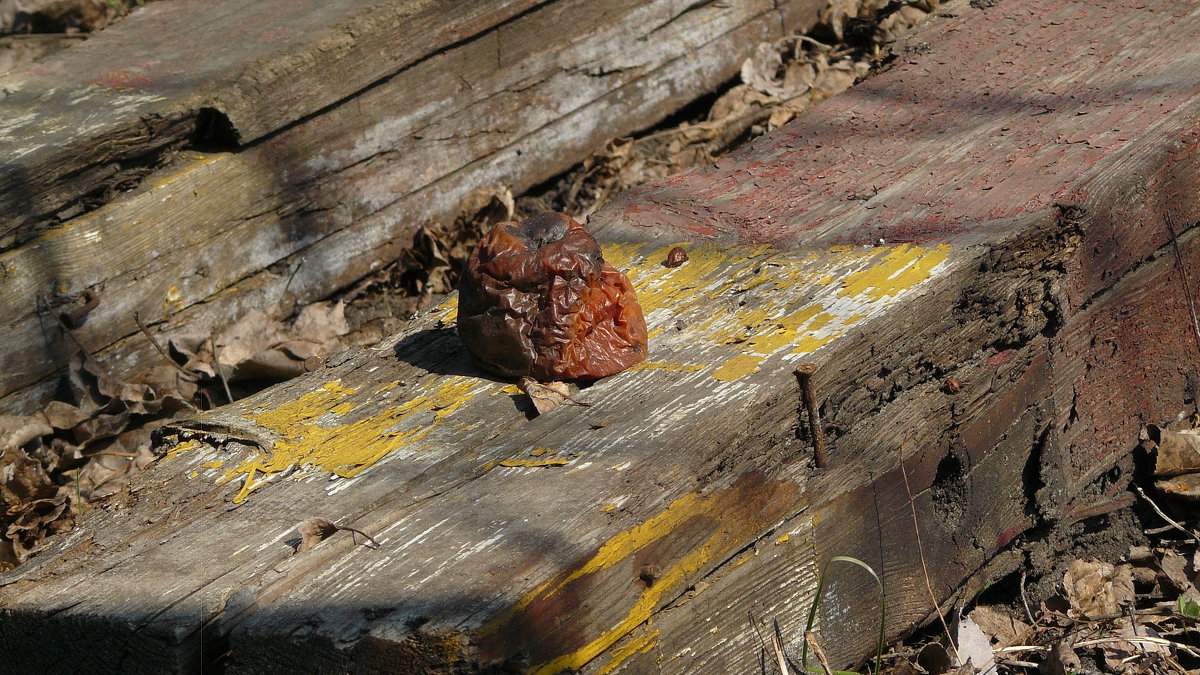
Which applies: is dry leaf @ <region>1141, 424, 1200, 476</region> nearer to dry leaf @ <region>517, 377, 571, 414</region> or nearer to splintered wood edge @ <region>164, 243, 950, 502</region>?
splintered wood edge @ <region>164, 243, 950, 502</region>

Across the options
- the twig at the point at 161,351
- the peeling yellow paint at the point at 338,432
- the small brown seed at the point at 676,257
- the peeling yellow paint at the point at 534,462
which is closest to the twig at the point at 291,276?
the twig at the point at 161,351

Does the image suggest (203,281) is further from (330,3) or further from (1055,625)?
(1055,625)

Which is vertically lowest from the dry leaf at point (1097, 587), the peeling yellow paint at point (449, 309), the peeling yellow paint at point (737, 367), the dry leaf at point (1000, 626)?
the dry leaf at point (1097, 587)

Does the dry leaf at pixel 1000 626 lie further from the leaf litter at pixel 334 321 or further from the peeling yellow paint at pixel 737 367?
the leaf litter at pixel 334 321

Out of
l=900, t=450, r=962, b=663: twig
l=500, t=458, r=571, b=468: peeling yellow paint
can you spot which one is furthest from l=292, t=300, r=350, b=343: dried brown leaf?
l=900, t=450, r=962, b=663: twig

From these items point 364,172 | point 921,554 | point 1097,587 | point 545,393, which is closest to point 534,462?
point 545,393

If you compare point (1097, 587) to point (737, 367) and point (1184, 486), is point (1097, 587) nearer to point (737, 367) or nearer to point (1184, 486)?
point (1184, 486)
